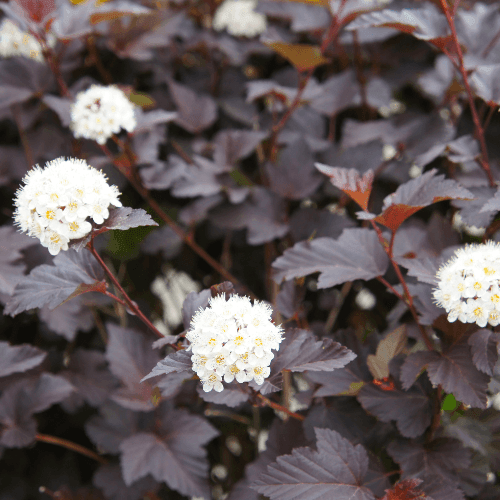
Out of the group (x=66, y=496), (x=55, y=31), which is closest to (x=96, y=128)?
(x=55, y=31)

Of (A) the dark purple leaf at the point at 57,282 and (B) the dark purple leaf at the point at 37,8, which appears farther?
(B) the dark purple leaf at the point at 37,8

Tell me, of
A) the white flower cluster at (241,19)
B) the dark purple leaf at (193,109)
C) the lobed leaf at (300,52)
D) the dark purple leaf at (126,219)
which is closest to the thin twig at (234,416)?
the dark purple leaf at (126,219)

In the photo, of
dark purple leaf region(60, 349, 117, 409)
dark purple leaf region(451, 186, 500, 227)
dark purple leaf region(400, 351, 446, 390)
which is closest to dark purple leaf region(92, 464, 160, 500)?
dark purple leaf region(60, 349, 117, 409)

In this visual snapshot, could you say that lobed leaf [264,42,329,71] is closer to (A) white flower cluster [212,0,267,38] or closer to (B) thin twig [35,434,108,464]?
(A) white flower cluster [212,0,267,38]

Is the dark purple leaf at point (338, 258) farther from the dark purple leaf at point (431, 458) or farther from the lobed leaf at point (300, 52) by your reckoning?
the lobed leaf at point (300, 52)

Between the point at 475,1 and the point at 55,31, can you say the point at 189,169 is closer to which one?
the point at 55,31
